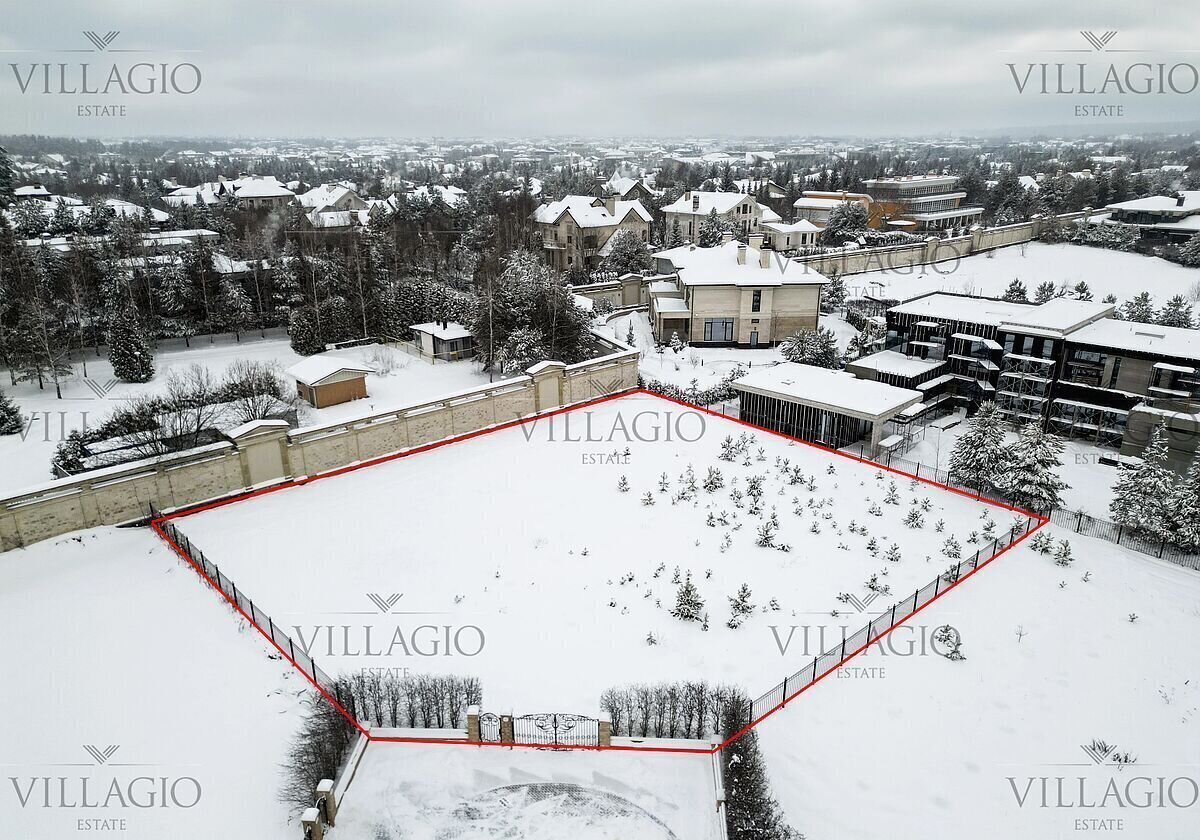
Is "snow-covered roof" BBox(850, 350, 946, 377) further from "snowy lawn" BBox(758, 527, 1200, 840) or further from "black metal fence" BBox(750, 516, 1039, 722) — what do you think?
"snowy lawn" BBox(758, 527, 1200, 840)

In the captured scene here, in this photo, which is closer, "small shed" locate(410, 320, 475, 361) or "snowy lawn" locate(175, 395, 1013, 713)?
"snowy lawn" locate(175, 395, 1013, 713)

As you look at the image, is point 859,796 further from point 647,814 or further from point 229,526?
point 229,526

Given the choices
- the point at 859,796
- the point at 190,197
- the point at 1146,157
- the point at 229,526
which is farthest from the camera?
the point at 1146,157

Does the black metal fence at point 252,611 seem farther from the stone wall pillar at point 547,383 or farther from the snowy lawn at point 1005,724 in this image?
the stone wall pillar at point 547,383

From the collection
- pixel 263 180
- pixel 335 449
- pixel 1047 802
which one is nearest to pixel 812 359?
pixel 335 449

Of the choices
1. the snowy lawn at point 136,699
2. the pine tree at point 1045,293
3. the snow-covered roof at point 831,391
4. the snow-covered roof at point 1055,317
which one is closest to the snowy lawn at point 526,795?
the snowy lawn at point 136,699

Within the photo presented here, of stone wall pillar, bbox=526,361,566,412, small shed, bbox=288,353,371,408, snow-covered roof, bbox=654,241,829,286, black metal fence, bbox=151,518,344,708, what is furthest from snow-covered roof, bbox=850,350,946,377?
black metal fence, bbox=151,518,344,708
